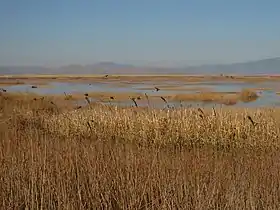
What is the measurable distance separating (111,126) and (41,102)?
446 inches

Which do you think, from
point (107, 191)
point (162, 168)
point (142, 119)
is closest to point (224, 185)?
point (162, 168)

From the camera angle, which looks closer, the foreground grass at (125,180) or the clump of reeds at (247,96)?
the foreground grass at (125,180)

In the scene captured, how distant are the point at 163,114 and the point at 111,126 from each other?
1.68 metres

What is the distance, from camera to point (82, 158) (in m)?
6.61

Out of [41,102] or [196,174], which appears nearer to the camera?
[196,174]

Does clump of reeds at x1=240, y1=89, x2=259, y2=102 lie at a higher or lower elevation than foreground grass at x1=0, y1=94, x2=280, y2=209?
lower

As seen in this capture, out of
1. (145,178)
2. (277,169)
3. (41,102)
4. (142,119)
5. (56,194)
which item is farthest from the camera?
(41,102)

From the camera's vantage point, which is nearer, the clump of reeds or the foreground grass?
the foreground grass

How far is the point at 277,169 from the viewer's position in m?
6.39

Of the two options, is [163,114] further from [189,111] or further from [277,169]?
[277,169]

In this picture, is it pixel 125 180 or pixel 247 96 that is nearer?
pixel 125 180

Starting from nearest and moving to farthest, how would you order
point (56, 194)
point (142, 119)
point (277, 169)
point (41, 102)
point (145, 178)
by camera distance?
point (56, 194) < point (145, 178) < point (277, 169) < point (142, 119) < point (41, 102)

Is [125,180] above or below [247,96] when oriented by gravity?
above

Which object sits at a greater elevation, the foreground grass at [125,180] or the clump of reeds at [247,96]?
the foreground grass at [125,180]
